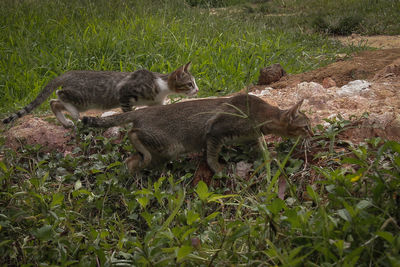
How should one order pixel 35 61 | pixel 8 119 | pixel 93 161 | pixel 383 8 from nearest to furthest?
1. pixel 93 161
2. pixel 8 119
3. pixel 35 61
4. pixel 383 8

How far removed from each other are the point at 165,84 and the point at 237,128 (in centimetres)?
190

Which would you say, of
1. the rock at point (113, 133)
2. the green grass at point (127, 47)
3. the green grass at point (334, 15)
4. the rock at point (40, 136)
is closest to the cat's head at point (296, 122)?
the rock at point (113, 133)

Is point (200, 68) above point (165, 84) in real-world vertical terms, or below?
below

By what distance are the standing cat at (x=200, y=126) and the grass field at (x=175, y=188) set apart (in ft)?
0.59

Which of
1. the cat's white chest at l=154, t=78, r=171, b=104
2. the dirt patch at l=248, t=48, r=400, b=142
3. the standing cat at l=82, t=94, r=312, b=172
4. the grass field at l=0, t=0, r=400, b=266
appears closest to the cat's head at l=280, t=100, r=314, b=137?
the standing cat at l=82, t=94, r=312, b=172

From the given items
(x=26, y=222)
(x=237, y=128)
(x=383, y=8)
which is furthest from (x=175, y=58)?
(x=383, y=8)

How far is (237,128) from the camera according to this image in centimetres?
373

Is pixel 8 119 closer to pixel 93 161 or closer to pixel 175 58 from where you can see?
pixel 93 161

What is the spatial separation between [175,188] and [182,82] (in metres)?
2.23

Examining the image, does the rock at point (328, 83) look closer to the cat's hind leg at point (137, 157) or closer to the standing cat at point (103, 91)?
the standing cat at point (103, 91)

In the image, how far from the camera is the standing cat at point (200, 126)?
374 cm

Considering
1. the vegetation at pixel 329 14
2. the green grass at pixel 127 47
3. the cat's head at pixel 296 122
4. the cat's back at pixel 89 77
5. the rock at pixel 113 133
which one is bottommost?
the vegetation at pixel 329 14

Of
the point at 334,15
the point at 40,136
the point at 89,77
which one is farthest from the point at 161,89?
the point at 334,15

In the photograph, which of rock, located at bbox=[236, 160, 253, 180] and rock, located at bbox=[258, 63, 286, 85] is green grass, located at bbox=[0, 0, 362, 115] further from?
rock, located at bbox=[236, 160, 253, 180]
